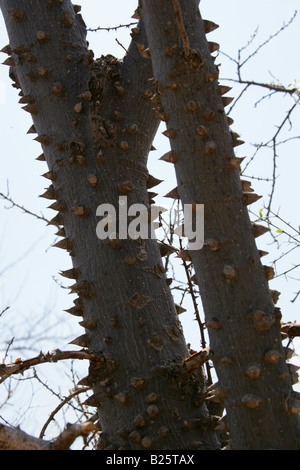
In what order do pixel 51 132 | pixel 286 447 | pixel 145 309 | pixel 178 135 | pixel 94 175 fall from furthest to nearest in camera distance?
1. pixel 51 132
2. pixel 94 175
3. pixel 145 309
4. pixel 178 135
5. pixel 286 447

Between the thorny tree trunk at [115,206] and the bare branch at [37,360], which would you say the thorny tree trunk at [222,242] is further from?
the bare branch at [37,360]

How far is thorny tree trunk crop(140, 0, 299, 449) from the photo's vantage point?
187 cm

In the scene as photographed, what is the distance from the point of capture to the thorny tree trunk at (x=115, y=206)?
2203 mm

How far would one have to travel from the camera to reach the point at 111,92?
280 cm

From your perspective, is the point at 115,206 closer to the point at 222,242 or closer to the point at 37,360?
the point at 222,242

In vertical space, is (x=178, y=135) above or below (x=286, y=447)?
above

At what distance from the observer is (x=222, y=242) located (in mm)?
2020

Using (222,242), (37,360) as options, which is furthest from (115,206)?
(37,360)

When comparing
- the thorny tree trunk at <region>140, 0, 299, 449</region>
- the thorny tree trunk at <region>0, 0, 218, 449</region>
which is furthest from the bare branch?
the thorny tree trunk at <region>140, 0, 299, 449</region>

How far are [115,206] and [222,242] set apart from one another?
0.63 m

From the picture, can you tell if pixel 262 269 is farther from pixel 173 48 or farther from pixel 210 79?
pixel 173 48

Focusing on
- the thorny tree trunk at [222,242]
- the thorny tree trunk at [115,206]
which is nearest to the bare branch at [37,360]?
Answer: the thorny tree trunk at [115,206]
